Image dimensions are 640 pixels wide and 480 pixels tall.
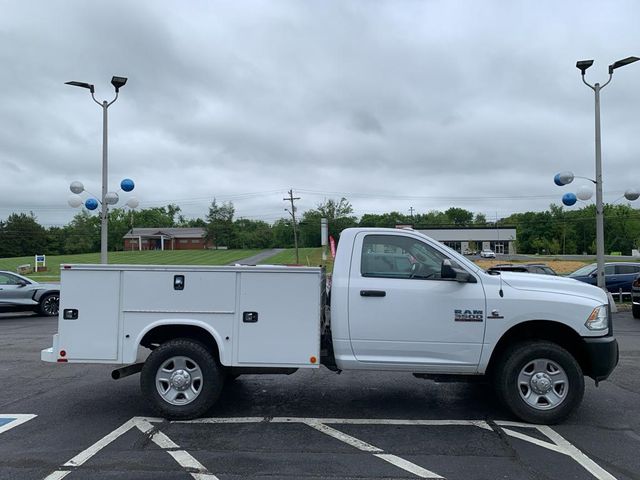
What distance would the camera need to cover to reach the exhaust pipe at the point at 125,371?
5.43 m

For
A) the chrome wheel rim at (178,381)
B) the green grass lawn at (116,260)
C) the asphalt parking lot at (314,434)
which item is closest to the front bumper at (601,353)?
the asphalt parking lot at (314,434)

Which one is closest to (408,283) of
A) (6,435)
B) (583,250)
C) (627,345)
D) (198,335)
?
(198,335)

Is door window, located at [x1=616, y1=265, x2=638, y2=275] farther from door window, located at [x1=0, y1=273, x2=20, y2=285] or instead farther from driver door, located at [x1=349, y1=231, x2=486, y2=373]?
door window, located at [x1=0, y1=273, x2=20, y2=285]

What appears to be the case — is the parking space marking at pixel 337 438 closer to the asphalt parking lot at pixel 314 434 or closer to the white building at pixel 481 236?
the asphalt parking lot at pixel 314 434

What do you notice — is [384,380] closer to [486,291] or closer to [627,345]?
[486,291]

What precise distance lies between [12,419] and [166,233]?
113089 mm

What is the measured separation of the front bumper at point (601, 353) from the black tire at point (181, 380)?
377cm

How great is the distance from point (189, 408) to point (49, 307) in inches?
507

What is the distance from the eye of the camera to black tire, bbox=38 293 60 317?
1578cm

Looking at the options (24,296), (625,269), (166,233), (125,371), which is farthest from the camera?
(166,233)

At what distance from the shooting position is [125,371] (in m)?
5.55

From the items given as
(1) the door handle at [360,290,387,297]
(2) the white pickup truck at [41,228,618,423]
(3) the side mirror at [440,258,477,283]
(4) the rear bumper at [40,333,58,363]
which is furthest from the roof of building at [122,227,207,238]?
(3) the side mirror at [440,258,477,283]

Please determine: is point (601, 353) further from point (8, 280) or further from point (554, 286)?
point (8, 280)

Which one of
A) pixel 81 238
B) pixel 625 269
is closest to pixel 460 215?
pixel 81 238
